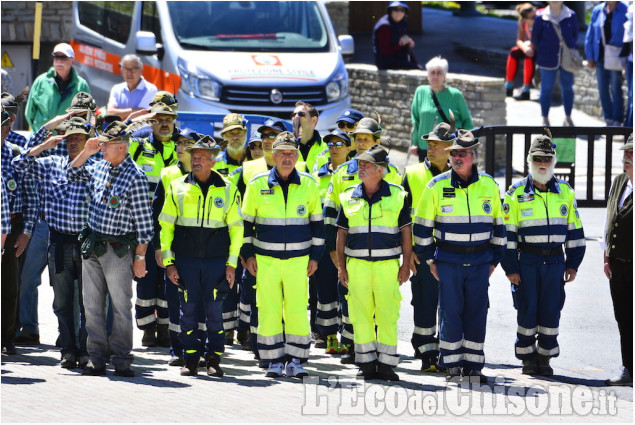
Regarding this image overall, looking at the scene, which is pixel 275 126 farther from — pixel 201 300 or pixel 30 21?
pixel 30 21

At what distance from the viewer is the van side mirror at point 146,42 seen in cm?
1809

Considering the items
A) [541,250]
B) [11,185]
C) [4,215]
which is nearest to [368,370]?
[541,250]

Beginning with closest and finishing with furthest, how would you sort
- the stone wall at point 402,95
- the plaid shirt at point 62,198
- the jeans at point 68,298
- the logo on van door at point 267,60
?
1. the plaid shirt at point 62,198
2. the jeans at point 68,298
3. the logo on van door at point 267,60
4. the stone wall at point 402,95

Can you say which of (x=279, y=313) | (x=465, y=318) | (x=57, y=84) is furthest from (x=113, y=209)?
(x=57, y=84)

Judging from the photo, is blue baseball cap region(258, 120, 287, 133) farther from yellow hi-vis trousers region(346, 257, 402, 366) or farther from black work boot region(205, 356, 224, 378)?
black work boot region(205, 356, 224, 378)

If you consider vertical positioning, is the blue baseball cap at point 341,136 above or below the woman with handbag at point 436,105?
below

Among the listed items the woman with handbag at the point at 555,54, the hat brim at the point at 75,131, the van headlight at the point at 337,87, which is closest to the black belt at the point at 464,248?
the hat brim at the point at 75,131

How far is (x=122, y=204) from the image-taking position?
1060 cm

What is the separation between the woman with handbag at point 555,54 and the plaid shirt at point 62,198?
37.9 feet

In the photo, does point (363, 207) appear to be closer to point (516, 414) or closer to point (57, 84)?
point (516, 414)

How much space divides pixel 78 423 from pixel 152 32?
10674 mm

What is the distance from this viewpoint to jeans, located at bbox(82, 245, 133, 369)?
10711 millimetres

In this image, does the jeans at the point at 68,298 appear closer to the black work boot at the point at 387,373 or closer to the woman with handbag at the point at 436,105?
the black work boot at the point at 387,373

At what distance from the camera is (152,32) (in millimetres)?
18984
